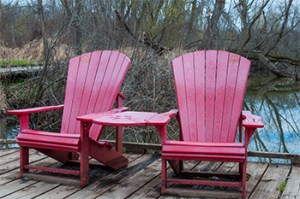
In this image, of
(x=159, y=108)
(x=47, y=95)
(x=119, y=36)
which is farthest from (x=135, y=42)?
(x=47, y=95)

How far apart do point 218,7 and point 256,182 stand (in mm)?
8360

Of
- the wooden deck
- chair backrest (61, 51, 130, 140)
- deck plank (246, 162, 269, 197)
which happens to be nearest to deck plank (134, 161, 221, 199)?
the wooden deck

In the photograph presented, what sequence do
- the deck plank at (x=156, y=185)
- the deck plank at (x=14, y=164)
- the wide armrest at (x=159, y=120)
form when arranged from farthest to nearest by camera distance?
1. the deck plank at (x=14, y=164)
2. the deck plank at (x=156, y=185)
3. the wide armrest at (x=159, y=120)

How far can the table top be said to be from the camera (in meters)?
2.54

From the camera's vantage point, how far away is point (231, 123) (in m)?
3.04

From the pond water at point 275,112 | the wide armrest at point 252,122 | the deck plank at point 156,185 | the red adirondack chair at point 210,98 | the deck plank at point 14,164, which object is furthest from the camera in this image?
the pond water at point 275,112

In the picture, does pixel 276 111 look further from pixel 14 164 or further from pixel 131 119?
pixel 131 119

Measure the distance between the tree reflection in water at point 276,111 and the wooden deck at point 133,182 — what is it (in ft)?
5.65

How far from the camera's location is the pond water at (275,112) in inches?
214

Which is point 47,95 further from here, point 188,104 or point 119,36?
point 188,104

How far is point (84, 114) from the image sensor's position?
11.0 ft

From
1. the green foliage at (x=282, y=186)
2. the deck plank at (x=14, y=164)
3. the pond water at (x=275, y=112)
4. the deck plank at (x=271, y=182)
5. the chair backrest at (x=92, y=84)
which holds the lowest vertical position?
the pond water at (x=275, y=112)

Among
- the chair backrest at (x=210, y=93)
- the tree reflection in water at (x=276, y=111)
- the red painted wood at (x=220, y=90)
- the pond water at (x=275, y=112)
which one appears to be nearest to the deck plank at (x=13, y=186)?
the chair backrest at (x=210, y=93)

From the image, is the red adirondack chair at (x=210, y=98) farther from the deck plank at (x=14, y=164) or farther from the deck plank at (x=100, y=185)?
the deck plank at (x=14, y=164)
